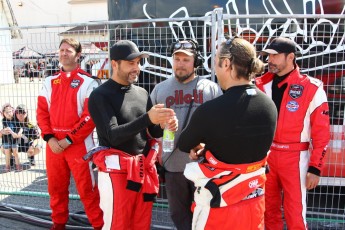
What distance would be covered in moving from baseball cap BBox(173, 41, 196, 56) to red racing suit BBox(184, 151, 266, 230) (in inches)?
45.2

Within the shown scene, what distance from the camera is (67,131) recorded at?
3488mm

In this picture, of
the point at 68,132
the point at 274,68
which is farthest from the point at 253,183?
the point at 68,132

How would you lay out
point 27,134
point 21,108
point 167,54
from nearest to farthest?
point 167,54, point 21,108, point 27,134

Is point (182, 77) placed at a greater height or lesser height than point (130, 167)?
greater

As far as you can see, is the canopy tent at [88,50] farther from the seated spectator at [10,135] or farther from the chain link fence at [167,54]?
the seated spectator at [10,135]

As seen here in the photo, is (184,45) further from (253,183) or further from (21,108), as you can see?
(21,108)

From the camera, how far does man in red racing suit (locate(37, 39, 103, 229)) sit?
11.4 ft

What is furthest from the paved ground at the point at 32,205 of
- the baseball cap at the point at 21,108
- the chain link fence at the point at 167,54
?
the baseball cap at the point at 21,108

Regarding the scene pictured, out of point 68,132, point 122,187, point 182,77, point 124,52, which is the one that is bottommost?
point 122,187

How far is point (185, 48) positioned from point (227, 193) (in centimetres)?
139

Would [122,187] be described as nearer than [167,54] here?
Yes

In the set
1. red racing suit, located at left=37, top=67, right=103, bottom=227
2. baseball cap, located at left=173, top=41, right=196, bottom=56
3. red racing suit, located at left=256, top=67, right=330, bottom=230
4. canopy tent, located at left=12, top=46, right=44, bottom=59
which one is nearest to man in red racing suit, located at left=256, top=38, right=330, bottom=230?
red racing suit, located at left=256, top=67, right=330, bottom=230

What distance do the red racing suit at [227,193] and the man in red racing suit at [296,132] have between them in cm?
92

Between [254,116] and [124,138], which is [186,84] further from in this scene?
[254,116]
